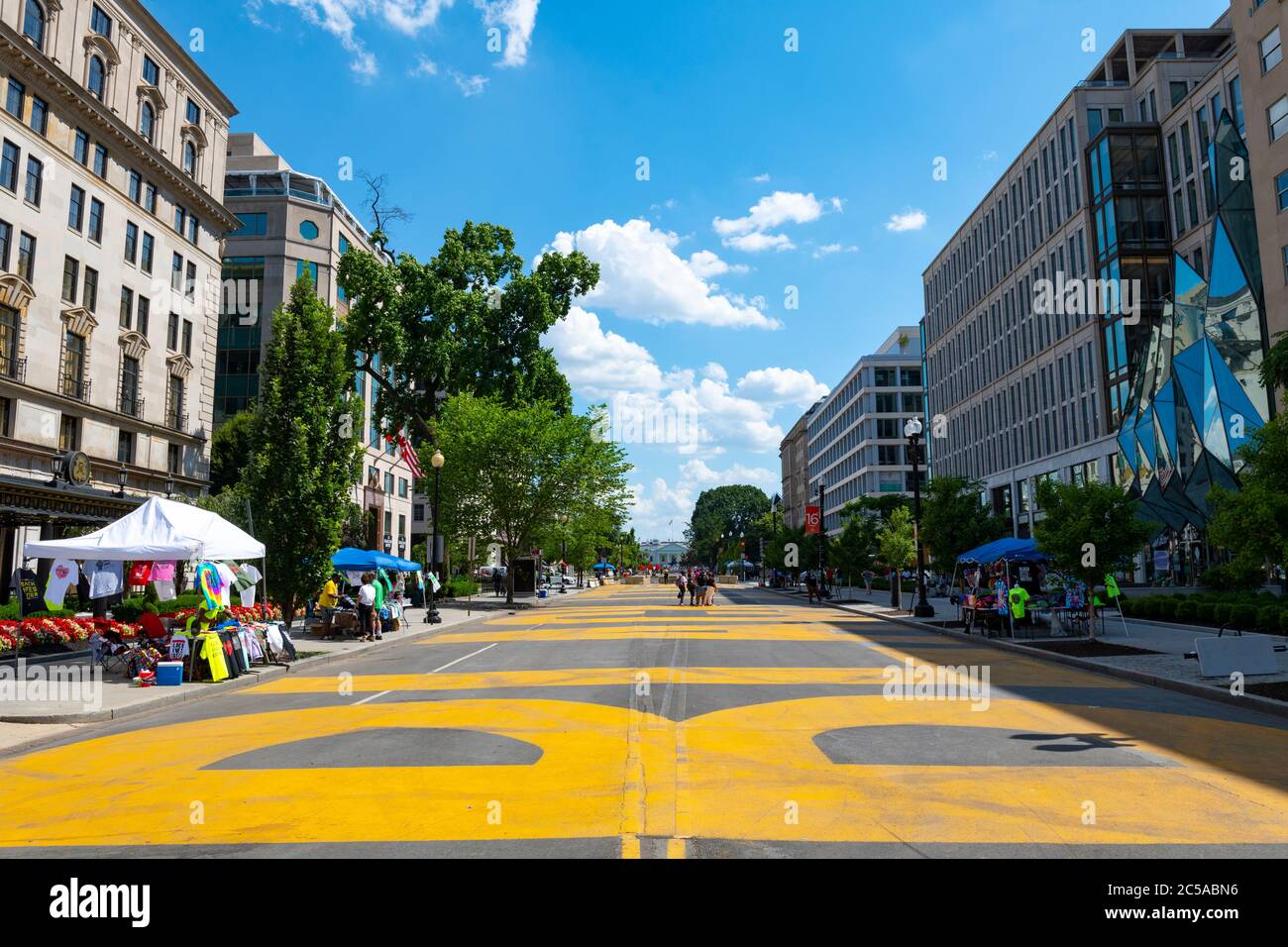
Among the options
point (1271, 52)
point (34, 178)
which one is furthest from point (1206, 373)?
point (34, 178)

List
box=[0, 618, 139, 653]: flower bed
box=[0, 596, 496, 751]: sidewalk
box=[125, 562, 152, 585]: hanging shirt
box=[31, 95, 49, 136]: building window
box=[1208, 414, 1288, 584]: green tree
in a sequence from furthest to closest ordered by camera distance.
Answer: box=[31, 95, 49, 136]: building window < box=[125, 562, 152, 585]: hanging shirt < box=[0, 618, 139, 653]: flower bed < box=[1208, 414, 1288, 584]: green tree < box=[0, 596, 496, 751]: sidewalk

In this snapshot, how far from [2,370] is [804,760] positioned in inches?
1259

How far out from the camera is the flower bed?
58.0 feet

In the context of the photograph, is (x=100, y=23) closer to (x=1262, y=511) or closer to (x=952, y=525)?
(x=952, y=525)

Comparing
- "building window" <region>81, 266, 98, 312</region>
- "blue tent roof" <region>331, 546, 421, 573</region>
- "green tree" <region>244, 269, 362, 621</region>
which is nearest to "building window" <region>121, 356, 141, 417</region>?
"building window" <region>81, 266, 98, 312</region>

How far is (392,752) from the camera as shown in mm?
8984

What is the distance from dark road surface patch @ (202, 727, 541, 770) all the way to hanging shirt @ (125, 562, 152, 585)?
14.8 m

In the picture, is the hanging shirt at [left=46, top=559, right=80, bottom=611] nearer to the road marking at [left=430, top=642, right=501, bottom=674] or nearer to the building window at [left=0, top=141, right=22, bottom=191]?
the road marking at [left=430, top=642, right=501, bottom=674]

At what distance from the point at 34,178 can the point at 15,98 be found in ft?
8.93

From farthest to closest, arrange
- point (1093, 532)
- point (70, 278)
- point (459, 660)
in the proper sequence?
point (70, 278) → point (1093, 532) → point (459, 660)

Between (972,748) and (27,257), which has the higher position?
(27,257)

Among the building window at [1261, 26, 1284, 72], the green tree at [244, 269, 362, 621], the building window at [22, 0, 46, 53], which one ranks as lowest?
the green tree at [244, 269, 362, 621]
